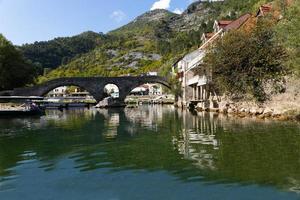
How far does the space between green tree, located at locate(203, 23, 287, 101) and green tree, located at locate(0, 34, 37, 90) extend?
150ft

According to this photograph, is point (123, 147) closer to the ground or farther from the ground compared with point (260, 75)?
closer to the ground

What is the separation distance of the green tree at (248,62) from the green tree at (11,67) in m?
45.8

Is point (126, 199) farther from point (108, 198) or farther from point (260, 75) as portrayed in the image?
point (260, 75)

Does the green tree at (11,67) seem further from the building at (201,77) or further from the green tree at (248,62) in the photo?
the green tree at (248,62)

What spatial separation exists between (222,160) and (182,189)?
550 centimetres

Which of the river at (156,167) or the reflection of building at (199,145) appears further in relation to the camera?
the reflection of building at (199,145)

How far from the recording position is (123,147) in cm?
2525

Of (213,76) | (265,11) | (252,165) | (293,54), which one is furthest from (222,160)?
(265,11)

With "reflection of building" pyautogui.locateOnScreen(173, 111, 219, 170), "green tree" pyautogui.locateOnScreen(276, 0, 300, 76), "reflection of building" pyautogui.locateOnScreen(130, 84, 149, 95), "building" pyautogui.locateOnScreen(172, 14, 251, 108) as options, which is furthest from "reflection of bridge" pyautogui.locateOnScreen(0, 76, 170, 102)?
"reflection of building" pyautogui.locateOnScreen(130, 84, 149, 95)

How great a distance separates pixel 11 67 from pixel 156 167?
73637mm

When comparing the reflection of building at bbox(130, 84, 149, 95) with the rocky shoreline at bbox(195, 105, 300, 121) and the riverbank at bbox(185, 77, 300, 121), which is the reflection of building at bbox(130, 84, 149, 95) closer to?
the rocky shoreline at bbox(195, 105, 300, 121)

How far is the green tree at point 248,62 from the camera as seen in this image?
155ft

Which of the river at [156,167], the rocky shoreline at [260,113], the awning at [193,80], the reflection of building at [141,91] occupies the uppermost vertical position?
the reflection of building at [141,91]

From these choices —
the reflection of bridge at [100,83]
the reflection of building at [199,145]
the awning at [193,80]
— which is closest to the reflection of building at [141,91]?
the reflection of bridge at [100,83]
